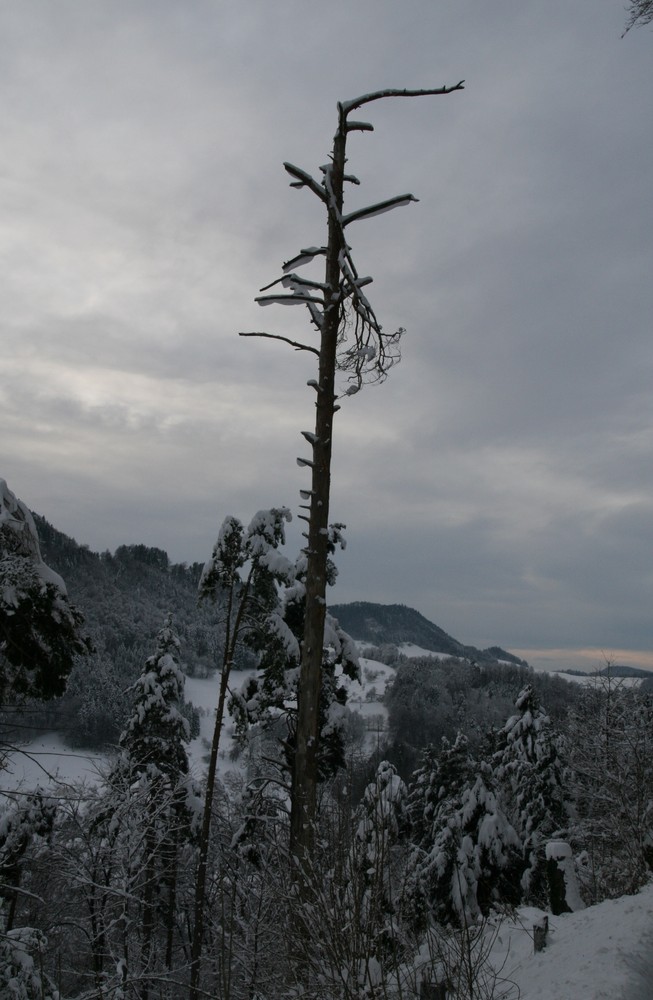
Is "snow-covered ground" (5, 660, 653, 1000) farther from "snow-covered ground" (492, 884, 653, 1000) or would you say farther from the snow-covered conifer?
the snow-covered conifer

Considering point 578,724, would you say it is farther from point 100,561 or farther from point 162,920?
point 100,561

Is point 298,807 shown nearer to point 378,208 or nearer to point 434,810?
point 378,208

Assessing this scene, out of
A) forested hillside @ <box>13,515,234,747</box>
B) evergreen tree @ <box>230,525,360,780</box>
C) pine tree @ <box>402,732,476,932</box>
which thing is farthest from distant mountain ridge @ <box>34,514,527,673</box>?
→ evergreen tree @ <box>230,525,360,780</box>

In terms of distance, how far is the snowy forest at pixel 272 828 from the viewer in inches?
164

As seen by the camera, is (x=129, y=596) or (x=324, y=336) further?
(x=129, y=596)

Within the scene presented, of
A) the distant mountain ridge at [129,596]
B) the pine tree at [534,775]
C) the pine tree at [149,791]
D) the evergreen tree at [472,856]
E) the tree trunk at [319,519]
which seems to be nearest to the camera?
the tree trunk at [319,519]

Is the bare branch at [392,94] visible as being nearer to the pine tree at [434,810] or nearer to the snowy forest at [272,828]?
the snowy forest at [272,828]

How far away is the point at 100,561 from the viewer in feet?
598

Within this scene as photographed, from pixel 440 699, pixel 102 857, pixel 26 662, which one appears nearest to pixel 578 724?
pixel 102 857

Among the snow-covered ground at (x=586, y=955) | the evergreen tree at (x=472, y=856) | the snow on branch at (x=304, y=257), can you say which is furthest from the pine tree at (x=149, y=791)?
the snow on branch at (x=304, y=257)

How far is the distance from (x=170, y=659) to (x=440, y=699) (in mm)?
127785

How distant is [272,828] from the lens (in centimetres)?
480

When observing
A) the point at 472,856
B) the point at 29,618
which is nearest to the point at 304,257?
the point at 29,618

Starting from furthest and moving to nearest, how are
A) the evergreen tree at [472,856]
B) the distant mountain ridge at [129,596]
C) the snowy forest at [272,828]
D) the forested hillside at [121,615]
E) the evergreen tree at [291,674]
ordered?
the distant mountain ridge at [129,596], the forested hillside at [121,615], the evergreen tree at [472,856], the evergreen tree at [291,674], the snowy forest at [272,828]
